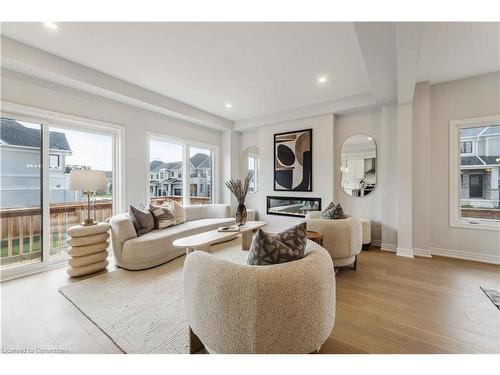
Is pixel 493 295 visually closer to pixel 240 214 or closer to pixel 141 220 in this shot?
pixel 240 214

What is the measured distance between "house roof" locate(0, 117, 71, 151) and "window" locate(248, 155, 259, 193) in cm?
388

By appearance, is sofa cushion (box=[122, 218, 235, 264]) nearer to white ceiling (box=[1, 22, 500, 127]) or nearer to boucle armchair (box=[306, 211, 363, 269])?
boucle armchair (box=[306, 211, 363, 269])

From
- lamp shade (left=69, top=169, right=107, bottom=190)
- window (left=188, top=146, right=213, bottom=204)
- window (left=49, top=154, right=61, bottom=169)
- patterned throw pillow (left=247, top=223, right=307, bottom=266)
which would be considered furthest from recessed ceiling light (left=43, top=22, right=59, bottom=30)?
window (left=188, top=146, right=213, bottom=204)

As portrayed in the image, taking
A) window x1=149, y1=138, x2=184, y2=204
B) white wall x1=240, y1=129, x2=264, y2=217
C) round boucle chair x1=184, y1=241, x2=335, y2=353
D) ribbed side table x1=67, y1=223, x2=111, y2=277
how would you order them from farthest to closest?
1. white wall x1=240, y1=129, x2=264, y2=217
2. window x1=149, y1=138, x2=184, y2=204
3. ribbed side table x1=67, y1=223, x2=111, y2=277
4. round boucle chair x1=184, y1=241, x2=335, y2=353

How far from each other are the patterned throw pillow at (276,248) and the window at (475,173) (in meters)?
3.51

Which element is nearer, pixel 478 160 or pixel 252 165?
pixel 478 160

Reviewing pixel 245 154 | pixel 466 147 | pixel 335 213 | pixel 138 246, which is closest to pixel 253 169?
pixel 245 154

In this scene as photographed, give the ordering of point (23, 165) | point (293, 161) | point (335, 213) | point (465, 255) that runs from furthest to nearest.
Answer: point (293, 161) < point (465, 255) < point (335, 213) < point (23, 165)

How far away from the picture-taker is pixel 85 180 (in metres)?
2.63

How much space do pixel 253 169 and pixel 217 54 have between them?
3.40 metres

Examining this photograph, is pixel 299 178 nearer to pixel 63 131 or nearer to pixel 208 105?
pixel 208 105

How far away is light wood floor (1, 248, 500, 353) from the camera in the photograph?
4.93 feet

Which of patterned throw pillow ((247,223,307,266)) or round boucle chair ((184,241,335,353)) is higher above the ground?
patterned throw pillow ((247,223,307,266))

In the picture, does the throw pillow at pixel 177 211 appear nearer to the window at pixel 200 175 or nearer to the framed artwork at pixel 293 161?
the window at pixel 200 175
